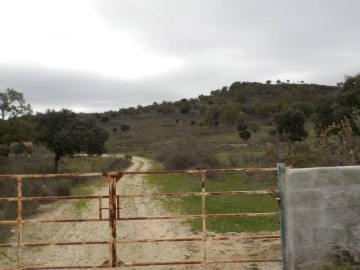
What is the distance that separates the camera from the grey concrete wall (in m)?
7.72

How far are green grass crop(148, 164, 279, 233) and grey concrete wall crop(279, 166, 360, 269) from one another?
16.5 ft

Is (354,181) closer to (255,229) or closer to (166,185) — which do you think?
(255,229)

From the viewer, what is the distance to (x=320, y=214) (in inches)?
305

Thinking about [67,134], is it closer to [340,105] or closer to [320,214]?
[340,105]

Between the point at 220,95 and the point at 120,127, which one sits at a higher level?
the point at 220,95

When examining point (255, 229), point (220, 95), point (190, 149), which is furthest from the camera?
point (220, 95)

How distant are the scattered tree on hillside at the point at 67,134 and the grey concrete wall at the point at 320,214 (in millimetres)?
30604

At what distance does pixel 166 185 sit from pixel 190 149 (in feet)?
40.6

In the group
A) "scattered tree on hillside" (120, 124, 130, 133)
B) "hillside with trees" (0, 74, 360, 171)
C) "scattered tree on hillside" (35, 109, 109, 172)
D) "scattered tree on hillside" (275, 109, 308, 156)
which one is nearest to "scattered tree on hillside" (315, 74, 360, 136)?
"hillside with trees" (0, 74, 360, 171)

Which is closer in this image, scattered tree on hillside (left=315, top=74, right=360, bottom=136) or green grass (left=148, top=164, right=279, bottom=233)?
green grass (left=148, top=164, right=279, bottom=233)

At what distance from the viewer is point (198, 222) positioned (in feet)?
47.9

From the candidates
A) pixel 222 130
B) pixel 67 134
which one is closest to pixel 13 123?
pixel 67 134

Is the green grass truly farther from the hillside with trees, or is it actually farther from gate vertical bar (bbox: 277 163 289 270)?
gate vertical bar (bbox: 277 163 289 270)

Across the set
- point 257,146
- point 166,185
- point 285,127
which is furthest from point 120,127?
point 166,185
